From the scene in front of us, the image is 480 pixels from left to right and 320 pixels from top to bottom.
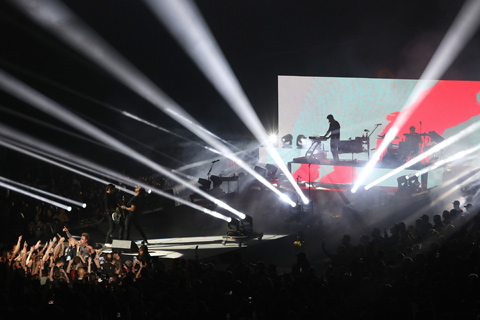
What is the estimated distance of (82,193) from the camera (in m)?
13.3

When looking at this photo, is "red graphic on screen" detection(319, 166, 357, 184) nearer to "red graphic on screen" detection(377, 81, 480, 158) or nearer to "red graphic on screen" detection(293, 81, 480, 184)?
"red graphic on screen" detection(293, 81, 480, 184)

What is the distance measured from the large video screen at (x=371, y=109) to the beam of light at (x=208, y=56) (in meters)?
1.39

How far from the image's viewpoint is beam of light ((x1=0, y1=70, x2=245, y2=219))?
1499 cm

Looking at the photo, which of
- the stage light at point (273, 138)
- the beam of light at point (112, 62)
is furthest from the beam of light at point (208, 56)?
the beam of light at point (112, 62)

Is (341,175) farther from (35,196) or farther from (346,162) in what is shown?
(35,196)

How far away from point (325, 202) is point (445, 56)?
521cm

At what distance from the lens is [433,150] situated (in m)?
14.2

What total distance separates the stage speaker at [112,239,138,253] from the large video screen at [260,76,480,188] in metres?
7.41

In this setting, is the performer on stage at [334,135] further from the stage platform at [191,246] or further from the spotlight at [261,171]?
the stage platform at [191,246]

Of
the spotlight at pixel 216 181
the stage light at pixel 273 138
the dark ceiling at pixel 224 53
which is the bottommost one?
the spotlight at pixel 216 181

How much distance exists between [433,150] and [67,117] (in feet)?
35.0

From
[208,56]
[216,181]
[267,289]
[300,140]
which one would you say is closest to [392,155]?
[300,140]

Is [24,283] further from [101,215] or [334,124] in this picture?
[334,124]

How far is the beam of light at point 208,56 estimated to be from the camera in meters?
15.8
